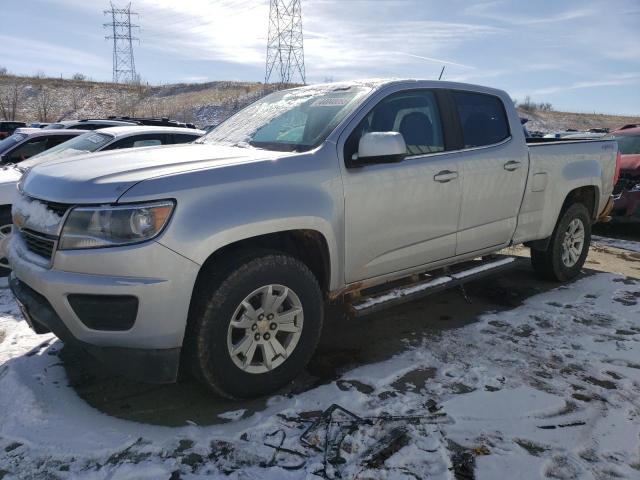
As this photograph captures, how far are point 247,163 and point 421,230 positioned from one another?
1.43 meters

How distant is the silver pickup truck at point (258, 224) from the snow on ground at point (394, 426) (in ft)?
1.16

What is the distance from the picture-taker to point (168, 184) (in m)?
2.55

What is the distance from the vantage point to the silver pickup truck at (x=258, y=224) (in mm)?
2510

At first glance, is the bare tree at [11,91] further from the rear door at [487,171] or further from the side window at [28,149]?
the rear door at [487,171]

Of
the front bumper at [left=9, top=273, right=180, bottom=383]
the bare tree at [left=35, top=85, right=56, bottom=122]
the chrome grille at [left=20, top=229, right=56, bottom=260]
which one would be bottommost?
the front bumper at [left=9, top=273, right=180, bottom=383]

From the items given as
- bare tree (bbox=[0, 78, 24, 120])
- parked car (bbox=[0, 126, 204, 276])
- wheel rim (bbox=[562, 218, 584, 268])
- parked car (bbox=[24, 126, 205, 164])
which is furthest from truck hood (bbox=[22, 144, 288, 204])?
bare tree (bbox=[0, 78, 24, 120])

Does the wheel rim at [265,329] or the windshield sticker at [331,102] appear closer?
the wheel rim at [265,329]

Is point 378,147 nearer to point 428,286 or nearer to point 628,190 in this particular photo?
point 428,286

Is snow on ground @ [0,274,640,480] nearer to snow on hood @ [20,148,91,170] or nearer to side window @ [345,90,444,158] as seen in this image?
side window @ [345,90,444,158]

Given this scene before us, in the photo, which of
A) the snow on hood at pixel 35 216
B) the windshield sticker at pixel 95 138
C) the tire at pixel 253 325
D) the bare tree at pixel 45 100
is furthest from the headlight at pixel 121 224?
the bare tree at pixel 45 100

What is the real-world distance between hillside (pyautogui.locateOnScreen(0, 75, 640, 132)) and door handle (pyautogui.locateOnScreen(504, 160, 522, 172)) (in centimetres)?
4319

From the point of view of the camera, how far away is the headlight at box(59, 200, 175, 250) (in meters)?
2.47

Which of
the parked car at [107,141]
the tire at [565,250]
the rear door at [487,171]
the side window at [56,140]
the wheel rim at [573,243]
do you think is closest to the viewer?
the rear door at [487,171]

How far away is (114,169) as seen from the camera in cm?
276
